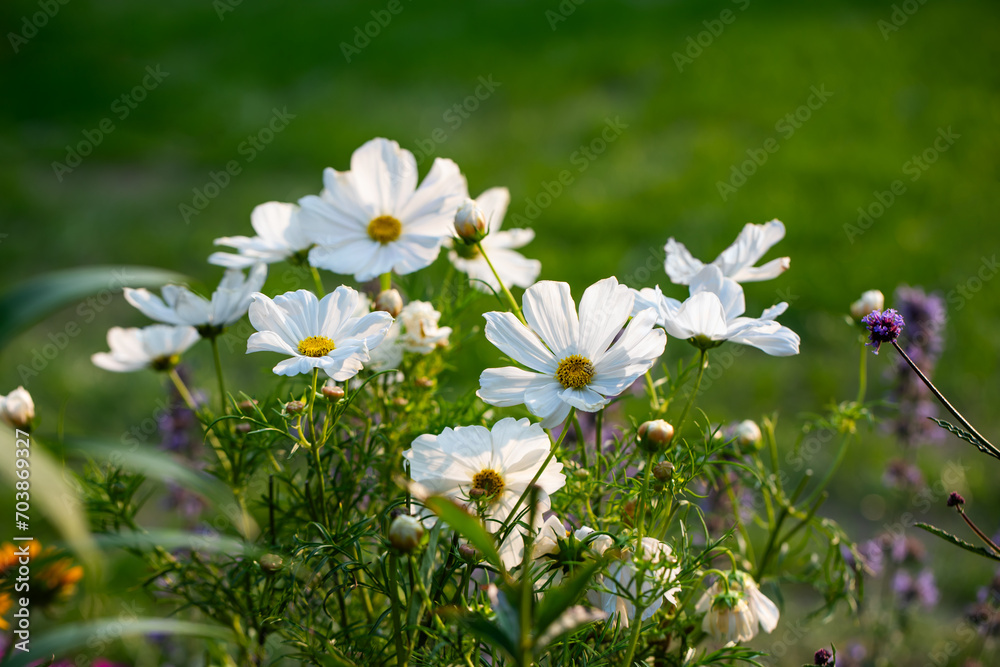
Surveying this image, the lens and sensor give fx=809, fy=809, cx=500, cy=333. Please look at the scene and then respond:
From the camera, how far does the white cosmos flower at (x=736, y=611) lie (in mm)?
593

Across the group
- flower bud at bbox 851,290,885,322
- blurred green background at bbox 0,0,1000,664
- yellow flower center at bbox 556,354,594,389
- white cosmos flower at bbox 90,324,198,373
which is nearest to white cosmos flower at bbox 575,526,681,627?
yellow flower center at bbox 556,354,594,389

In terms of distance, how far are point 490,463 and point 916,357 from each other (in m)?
0.75

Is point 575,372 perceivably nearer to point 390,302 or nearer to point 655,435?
point 655,435

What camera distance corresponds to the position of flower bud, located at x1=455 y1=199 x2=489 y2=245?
687 mm

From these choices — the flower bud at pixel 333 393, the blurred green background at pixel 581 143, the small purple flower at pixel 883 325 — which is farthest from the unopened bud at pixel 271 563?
the blurred green background at pixel 581 143

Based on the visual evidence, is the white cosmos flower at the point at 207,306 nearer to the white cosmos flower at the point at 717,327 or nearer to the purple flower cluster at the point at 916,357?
the white cosmos flower at the point at 717,327

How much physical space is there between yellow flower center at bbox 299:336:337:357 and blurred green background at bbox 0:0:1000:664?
100cm

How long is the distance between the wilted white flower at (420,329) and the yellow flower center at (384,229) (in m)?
0.11

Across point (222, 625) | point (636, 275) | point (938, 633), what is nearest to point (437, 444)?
point (222, 625)

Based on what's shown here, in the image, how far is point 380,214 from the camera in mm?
826

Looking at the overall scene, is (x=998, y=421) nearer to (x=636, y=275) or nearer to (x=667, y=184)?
(x=636, y=275)

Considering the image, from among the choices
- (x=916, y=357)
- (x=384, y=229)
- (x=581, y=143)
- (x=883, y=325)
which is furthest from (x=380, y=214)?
(x=581, y=143)

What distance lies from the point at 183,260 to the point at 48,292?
2.23 meters

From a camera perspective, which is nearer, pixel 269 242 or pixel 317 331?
pixel 317 331
